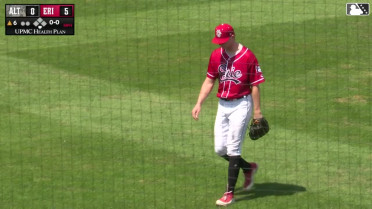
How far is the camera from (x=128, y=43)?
701 inches

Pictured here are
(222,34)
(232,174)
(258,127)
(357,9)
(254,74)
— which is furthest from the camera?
(357,9)

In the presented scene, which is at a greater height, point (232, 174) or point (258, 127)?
point (258, 127)

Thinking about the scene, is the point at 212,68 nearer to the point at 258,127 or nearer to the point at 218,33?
the point at 218,33

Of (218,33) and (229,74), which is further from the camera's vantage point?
(229,74)

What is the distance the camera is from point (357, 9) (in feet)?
63.0

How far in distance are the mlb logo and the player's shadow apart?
9040mm

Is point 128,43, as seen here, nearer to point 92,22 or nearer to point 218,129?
point 92,22

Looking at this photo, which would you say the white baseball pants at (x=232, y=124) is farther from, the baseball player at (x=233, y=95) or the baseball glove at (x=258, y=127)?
the baseball glove at (x=258, y=127)

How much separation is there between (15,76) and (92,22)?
379cm

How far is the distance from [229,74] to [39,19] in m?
9.01

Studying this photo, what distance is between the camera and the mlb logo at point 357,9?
19078 mm

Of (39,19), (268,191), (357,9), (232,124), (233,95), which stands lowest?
(268,191)

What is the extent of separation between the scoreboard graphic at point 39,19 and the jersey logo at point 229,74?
8486 mm

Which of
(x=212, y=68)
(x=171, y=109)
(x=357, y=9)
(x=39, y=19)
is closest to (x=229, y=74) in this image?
(x=212, y=68)
